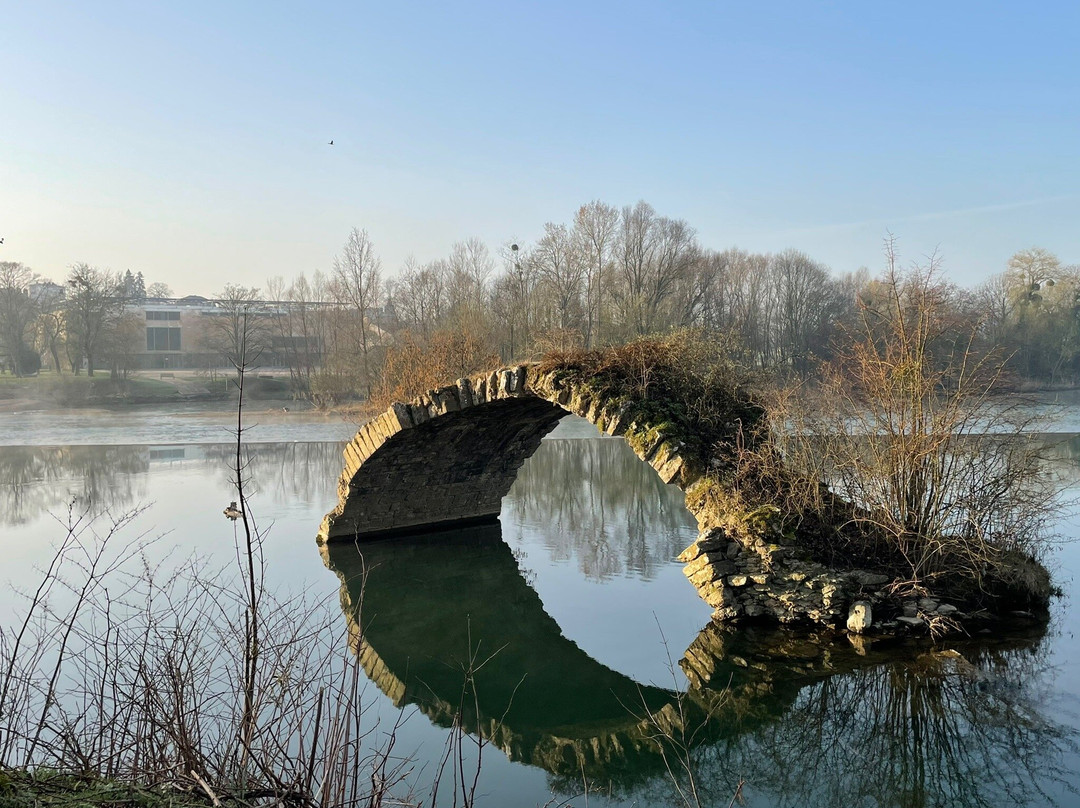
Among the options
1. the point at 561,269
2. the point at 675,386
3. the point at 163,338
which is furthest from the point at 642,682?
the point at 163,338

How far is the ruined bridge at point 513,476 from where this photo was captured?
920 cm

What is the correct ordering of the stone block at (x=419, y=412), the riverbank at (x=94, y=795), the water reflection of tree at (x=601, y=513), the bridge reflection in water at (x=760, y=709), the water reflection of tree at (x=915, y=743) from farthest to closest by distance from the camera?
the water reflection of tree at (x=601, y=513), the stone block at (x=419, y=412), the bridge reflection in water at (x=760, y=709), the water reflection of tree at (x=915, y=743), the riverbank at (x=94, y=795)

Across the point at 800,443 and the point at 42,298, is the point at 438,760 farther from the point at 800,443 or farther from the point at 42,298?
the point at 42,298

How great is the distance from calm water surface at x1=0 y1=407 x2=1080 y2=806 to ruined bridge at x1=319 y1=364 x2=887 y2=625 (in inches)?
16.1

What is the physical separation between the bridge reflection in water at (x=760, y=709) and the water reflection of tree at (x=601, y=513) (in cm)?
311

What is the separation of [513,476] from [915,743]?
1004 centimetres

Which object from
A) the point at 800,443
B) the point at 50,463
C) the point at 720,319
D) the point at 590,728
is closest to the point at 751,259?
the point at 720,319

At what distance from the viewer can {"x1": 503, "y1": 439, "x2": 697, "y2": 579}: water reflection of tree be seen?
13.5 meters

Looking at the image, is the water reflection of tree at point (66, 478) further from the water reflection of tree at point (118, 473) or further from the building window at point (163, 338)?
the building window at point (163, 338)

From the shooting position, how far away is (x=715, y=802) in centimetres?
590

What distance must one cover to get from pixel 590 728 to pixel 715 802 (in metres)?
1.68

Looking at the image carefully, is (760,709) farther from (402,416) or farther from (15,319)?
(15,319)

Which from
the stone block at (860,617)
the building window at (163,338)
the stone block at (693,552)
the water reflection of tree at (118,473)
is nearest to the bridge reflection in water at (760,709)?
the stone block at (860,617)

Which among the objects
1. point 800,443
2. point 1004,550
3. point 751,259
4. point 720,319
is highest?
point 751,259
